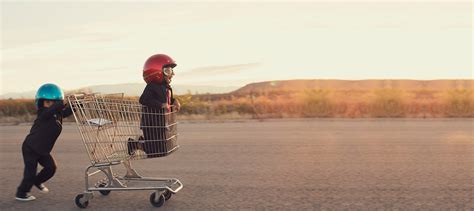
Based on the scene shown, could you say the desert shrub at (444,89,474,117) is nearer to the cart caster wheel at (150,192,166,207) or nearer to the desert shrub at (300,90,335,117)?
the desert shrub at (300,90,335,117)

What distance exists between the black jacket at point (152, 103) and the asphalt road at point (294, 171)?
36.3 inches

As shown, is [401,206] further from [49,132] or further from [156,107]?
[49,132]

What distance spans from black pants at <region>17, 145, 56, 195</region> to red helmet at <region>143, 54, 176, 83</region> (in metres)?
1.55

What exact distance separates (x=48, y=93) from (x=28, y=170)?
3.08 feet

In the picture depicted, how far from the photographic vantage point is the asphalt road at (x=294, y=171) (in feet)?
21.7

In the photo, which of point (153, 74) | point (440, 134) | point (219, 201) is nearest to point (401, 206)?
point (219, 201)

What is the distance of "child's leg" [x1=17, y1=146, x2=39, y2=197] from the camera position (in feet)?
22.6

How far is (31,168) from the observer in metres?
6.92

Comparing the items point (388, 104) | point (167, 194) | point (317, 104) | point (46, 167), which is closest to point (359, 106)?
point (388, 104)

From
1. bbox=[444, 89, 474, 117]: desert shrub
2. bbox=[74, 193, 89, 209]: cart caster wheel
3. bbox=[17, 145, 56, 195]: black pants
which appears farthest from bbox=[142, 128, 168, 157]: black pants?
bbox=[444, 89, 474, 117]: desert shrub

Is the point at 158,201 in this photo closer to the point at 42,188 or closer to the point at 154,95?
the point at 154,95

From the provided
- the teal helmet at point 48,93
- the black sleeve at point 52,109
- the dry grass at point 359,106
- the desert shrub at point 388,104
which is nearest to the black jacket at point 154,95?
the black sleeve at point 52,109

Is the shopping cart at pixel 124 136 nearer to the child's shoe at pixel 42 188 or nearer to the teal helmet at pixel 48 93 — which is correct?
the teal helmet at pixel 48 93

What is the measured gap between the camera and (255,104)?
25969mm
